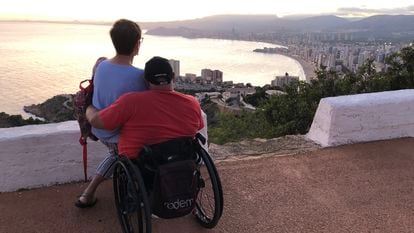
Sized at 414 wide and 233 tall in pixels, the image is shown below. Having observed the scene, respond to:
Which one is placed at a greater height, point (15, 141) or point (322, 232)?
point (15, 141)

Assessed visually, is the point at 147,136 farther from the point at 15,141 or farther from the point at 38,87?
the point at 38,87

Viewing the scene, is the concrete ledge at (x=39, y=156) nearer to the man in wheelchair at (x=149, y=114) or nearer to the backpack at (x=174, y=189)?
the man in wheelchair at (x=149, y=114)

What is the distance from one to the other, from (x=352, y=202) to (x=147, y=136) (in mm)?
1951

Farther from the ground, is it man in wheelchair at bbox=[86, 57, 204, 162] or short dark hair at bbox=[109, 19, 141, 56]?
short dark hair at bbox=[109, 19, 141, 56]

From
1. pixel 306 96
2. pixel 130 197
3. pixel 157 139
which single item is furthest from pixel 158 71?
pixel 306 96

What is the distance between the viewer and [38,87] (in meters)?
25.6

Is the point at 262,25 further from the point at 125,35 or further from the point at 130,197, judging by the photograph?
the point at 130,197

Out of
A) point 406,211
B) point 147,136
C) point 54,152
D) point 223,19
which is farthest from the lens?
point 223,19

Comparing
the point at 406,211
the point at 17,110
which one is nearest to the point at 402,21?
the point at 17,110

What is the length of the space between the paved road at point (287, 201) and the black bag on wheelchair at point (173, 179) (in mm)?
621

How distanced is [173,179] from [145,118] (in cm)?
43

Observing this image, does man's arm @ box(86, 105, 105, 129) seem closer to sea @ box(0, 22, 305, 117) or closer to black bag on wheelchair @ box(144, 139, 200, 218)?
black bag on wheelchair @ box(144, 139, 200, 218)

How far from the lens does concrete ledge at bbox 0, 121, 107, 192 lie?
3.83 metres

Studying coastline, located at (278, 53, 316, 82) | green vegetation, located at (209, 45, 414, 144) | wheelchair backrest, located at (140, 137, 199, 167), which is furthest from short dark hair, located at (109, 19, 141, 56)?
coastline, located at (278, 53, 316, 82)
